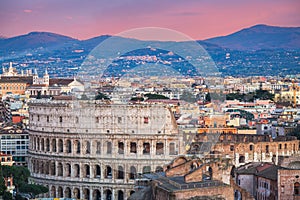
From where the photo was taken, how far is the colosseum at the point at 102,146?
232 feet

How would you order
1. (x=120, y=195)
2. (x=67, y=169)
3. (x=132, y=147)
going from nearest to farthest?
(x=120, y=195) < (x=132, y=147) < (x=67, y=169)

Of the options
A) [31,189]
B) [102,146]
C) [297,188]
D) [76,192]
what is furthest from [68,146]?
[297,188]

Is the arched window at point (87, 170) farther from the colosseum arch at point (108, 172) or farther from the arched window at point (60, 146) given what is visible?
the arched window at point (60, 146)

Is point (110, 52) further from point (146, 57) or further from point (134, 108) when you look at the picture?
point (134, 108)

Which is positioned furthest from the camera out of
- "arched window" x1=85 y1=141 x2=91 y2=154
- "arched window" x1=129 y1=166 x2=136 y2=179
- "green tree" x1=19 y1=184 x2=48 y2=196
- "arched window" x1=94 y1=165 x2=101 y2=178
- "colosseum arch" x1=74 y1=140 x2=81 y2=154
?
"colosseum arch" x1=74 y1=140 x2=81 y2=154

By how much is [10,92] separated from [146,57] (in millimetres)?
101596

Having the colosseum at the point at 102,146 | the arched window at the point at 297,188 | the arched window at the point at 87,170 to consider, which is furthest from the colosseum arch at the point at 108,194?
the arched window at the point at 297,188

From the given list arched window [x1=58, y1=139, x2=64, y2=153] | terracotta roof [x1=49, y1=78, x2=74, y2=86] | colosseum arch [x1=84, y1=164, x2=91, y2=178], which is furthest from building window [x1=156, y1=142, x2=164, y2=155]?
terracotta roof [x1=49, y1=78, x2=74, y2=86]

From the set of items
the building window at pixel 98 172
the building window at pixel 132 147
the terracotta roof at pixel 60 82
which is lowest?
the building window at pixel 98 172

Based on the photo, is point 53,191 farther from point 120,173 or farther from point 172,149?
point 172,149

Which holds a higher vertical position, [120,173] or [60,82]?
[60,82]

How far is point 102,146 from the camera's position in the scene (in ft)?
236

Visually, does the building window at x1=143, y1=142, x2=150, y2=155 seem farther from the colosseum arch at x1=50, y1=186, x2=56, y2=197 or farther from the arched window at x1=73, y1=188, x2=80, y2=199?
the colosseum arch at x1=50, y1=186, x2=56, y2=197

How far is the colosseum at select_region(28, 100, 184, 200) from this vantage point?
70688 mm
